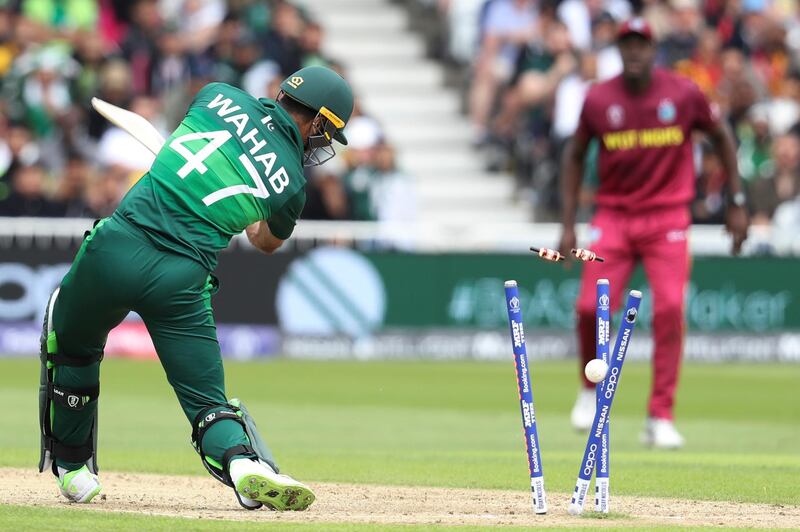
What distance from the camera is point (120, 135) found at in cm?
2103

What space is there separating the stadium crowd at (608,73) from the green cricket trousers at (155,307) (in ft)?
49.6

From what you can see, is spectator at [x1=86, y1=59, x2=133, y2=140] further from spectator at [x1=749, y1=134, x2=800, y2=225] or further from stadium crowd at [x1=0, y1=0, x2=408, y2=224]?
spectator at [x1=749, y1=134, x2=800, y2=225]

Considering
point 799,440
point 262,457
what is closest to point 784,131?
point 799,440

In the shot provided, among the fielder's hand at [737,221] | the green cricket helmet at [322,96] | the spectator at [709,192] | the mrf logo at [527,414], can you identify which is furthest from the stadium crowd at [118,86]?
the mrf logo at [527,414]

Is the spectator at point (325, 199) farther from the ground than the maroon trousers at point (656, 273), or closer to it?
closer to it

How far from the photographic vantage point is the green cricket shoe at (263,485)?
301 inches

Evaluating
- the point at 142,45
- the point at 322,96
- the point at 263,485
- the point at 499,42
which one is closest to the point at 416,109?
the point at 499,42

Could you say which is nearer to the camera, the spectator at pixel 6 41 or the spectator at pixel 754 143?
the spectator at pixel 6 41

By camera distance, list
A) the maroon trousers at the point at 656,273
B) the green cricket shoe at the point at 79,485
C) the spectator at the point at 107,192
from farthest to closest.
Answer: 1. the spectator at the point at 107,192
2. the maroon trousers at the point at 656,273
3. the green cricket shoe at the point at 79,485

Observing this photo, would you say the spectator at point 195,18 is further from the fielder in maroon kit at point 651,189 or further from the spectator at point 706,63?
the fielder in maroon kit at point 651,189

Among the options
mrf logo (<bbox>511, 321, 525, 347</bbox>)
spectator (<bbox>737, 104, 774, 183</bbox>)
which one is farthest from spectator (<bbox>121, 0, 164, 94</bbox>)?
mrf logo (<bbox>511, 321, 525, 347</bbox>)

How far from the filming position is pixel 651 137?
12.5 metres

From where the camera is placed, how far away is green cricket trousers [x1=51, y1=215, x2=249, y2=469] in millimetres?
7676

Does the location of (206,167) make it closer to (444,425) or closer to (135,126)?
(135,126)
